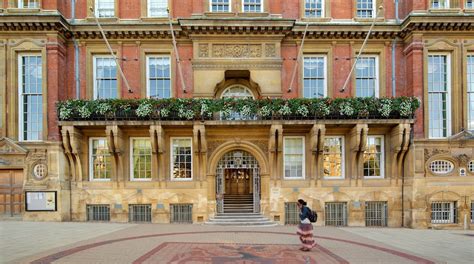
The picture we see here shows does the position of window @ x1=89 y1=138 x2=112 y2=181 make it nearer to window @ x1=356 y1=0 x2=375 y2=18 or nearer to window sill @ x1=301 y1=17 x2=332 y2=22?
window sill @ x1=301 y1=17 x2=332 y2=22

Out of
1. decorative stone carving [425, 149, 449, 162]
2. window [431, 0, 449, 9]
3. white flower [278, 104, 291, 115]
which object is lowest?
decorative stone carving [425, 149, 449, 162]

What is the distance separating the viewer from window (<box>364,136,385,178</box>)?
1980 centimetres

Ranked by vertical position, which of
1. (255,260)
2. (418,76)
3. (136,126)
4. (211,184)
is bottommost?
(255,260)

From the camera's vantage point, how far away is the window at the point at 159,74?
20.0m

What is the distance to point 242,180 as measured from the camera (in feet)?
80.3

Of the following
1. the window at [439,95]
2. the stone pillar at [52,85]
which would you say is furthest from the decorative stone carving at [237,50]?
the window at [439,95]

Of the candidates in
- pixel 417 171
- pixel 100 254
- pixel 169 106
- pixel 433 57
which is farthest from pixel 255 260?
pixel 433 57

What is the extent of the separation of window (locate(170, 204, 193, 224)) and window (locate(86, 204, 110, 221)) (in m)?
3.44

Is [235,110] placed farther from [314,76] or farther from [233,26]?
[314,76]

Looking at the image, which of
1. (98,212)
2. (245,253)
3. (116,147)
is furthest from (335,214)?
(98,212)

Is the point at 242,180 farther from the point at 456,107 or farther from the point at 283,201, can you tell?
the point at 456,107

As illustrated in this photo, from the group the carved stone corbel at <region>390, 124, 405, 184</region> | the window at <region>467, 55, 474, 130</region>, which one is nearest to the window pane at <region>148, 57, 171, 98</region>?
the carved stone corbel at <region>390, 124, 405, 184</region>

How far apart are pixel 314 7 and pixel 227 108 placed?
7.74 meters

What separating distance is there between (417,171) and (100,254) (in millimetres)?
15362
